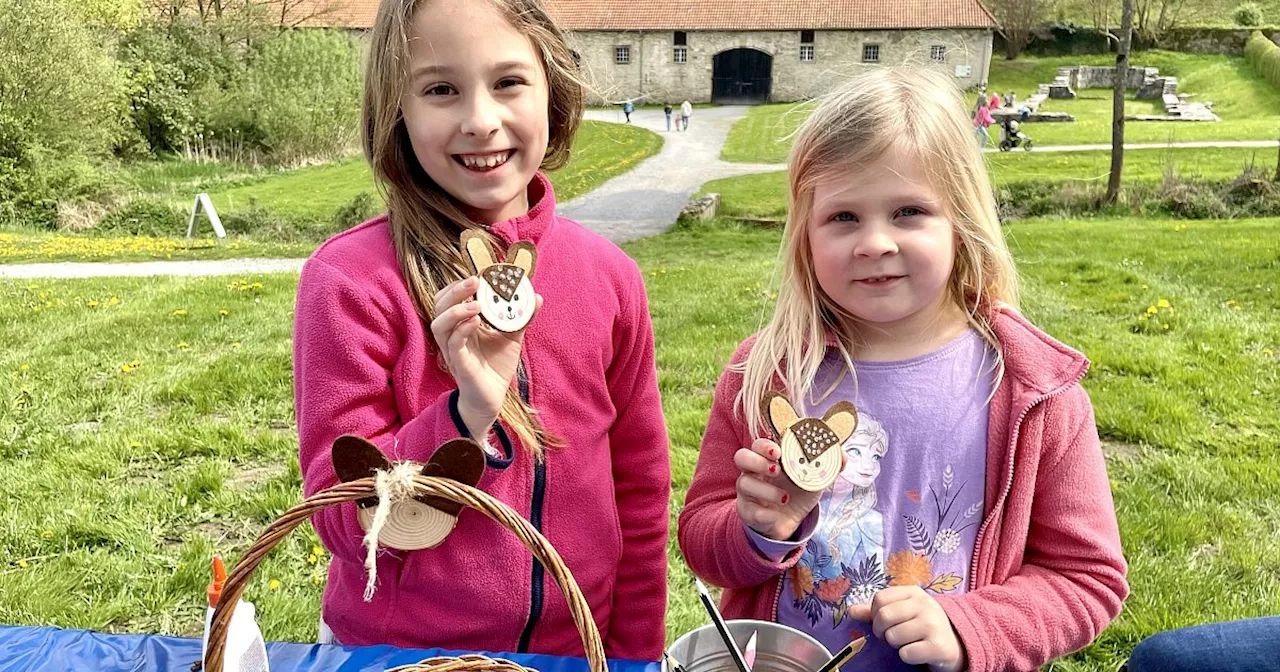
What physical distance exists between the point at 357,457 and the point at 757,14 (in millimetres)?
34994

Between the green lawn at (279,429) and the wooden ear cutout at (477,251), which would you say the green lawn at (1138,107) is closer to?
the green lawn at (279,429)

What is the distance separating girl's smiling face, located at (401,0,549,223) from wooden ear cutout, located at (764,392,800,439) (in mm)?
554

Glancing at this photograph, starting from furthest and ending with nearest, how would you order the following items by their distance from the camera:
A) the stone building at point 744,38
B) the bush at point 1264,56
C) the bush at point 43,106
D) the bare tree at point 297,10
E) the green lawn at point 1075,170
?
the stone building at point 744,38, the bush at point 1264,56, the bare tree at point 297,10, the bush at point 43,106, the green lawn at point 1075,170

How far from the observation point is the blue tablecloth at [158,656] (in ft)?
4.26

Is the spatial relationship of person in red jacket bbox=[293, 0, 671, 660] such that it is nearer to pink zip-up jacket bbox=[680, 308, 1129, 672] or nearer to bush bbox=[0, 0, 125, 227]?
pink zip-up jacket bbox=[680, 308, 1129, 672]

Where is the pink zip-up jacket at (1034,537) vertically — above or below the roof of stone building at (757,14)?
below

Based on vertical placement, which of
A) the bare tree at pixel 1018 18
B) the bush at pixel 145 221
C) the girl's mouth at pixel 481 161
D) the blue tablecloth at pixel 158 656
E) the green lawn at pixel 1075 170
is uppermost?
the bare tree at pixel 1018 18

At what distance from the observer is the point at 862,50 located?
110 ft

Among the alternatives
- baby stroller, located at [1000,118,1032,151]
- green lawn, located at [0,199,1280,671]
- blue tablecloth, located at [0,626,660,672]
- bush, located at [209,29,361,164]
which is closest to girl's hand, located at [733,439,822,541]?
blue tablecloth, located at [0,626,660,672]

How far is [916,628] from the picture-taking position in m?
1.20

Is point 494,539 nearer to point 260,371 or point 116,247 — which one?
point 260,371

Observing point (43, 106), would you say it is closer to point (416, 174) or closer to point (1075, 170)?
point (416, 174)

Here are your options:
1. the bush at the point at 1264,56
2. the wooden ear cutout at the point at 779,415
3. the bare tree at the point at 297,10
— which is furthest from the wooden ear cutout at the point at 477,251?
the bush at the point at 1264,56

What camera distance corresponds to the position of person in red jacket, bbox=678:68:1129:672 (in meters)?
1.30
